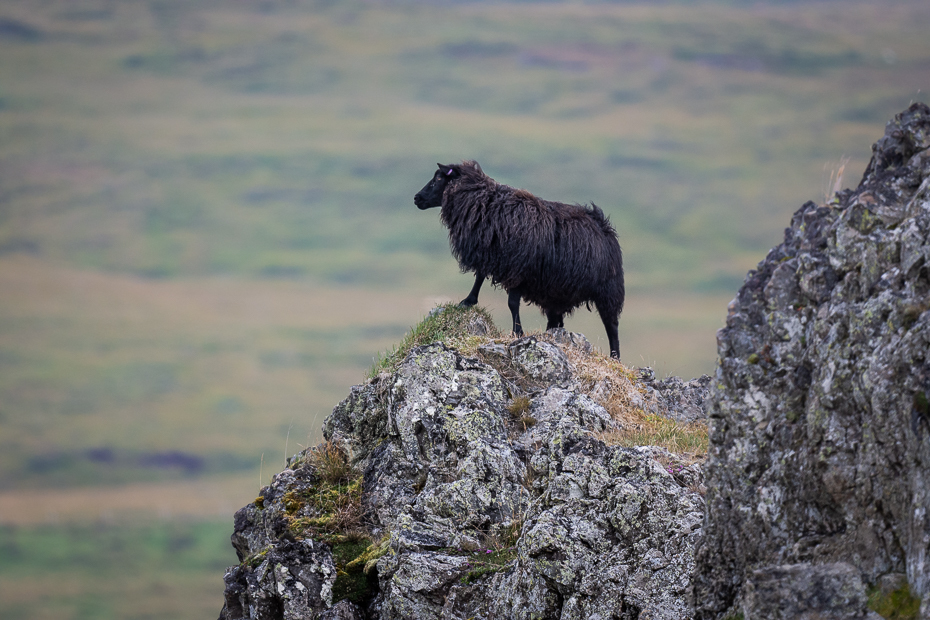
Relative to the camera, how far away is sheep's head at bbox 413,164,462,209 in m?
15.5

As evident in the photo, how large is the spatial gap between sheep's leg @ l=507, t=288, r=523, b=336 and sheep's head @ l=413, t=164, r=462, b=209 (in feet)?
7.59

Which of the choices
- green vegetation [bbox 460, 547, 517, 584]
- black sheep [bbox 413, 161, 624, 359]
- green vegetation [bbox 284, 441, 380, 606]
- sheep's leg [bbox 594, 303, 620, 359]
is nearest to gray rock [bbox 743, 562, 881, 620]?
green vegetation [bbox 460, 547, 517, 584]

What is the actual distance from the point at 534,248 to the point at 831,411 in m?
8.59

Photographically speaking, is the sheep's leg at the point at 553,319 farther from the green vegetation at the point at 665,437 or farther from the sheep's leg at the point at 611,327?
the green vegetation at the point at 665,437

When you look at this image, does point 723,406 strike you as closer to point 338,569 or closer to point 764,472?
point 764,472

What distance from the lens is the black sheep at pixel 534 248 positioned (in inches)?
558

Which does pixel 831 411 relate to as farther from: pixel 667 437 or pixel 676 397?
pixel 676 397

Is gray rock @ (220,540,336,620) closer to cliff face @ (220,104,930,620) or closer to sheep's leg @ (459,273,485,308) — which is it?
cliff face @ (220,104,930,620)

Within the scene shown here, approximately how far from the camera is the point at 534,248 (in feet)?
46.2

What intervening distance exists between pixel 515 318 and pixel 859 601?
9404mm

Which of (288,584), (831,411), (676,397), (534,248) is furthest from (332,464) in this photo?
(831,411)

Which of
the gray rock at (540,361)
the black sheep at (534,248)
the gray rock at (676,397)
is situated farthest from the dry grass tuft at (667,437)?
the black sheep at (534,248)

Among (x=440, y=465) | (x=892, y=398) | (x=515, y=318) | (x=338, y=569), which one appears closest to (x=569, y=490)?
(x=440, y=465)

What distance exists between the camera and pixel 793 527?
234 inches
